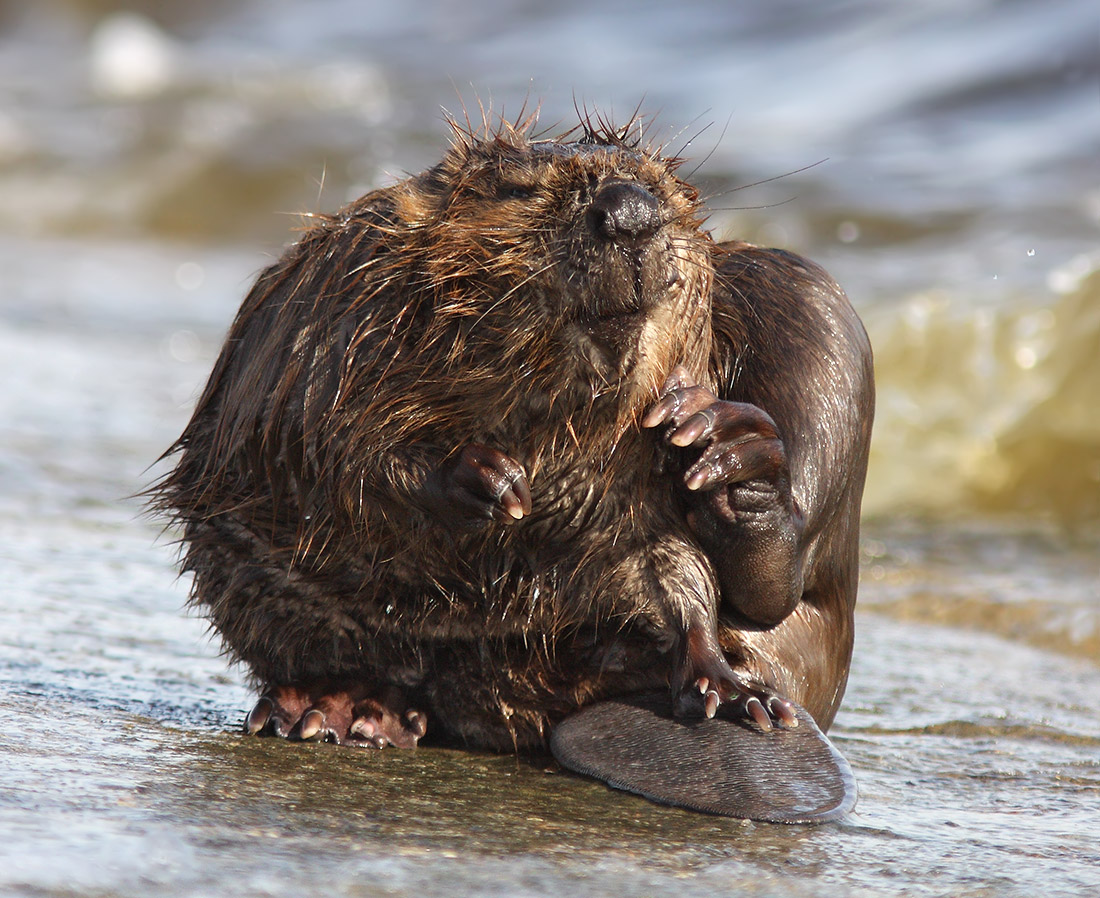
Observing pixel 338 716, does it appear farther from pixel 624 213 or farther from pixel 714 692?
pixel 624 213

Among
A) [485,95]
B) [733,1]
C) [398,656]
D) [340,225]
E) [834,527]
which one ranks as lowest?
[398,656]

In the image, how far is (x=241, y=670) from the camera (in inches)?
150

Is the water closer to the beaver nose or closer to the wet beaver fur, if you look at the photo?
the wet beaver fur

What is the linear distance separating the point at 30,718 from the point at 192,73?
17.2m

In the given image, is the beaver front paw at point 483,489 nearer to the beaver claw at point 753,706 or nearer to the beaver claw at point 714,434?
the beaver claw at point 714,434

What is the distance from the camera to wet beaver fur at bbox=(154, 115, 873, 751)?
3113 millimetres

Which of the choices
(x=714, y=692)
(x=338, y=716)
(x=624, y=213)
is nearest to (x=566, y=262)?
(x=624, y=213)

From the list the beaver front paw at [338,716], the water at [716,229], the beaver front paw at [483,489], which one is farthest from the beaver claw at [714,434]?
the beaver front paw at [338,716]

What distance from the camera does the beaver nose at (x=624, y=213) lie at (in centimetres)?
294

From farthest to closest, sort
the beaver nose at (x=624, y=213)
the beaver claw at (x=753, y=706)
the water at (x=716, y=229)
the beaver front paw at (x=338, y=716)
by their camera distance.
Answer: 1. the beaver front paw at (x=338, y=716)
2. the beaver claw at (x=753, y=706)
3. the beaver nose at (x=624, y=213)
4. the water at (x=716, y=229)

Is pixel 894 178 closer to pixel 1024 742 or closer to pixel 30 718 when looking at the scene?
pixel 1024 742

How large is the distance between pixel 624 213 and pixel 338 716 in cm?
118

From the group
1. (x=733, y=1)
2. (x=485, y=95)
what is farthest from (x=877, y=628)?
(x=733, y=1)

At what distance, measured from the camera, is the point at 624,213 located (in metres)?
2.93
